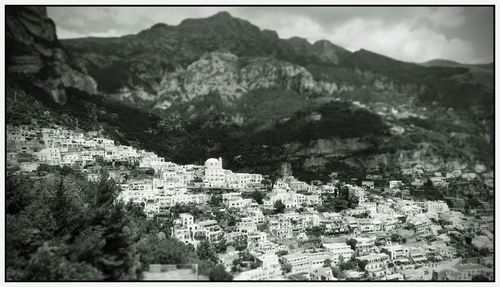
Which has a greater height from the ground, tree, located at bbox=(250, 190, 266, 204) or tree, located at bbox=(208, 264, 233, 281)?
tree, located at bbox=(250, 190, 266, 204)

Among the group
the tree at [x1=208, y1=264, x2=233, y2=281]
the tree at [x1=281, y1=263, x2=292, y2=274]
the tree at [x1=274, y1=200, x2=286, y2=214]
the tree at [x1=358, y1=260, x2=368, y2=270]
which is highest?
the tree at [x1=274, y1=200, x2=286, y2=214]

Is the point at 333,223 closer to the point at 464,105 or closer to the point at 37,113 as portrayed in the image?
the point at 37,113

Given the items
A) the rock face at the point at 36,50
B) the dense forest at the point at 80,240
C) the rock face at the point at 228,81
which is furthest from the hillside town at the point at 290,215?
the rock face at the point at 228,81

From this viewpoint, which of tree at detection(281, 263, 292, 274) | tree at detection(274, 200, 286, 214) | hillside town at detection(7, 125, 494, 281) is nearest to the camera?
tree at detection(281, 263, 292, 274)

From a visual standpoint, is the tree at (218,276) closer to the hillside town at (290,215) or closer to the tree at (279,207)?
the hillside town at (290,215)

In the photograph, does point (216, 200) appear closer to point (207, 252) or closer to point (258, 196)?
point (258, 196)

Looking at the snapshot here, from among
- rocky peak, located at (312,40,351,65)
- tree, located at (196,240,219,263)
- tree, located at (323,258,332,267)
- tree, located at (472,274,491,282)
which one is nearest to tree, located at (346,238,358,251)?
tree, located at (323,258,332,267)

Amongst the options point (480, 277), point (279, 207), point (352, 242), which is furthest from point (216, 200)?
point (480, 277)

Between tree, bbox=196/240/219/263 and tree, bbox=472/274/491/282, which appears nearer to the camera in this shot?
tree, bbox=472/274/491/282

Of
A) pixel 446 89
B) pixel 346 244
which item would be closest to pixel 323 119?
pixel 446 89

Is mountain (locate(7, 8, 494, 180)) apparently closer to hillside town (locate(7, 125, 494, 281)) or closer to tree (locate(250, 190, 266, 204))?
hillside town (locate(7, 125, 494, 281))
